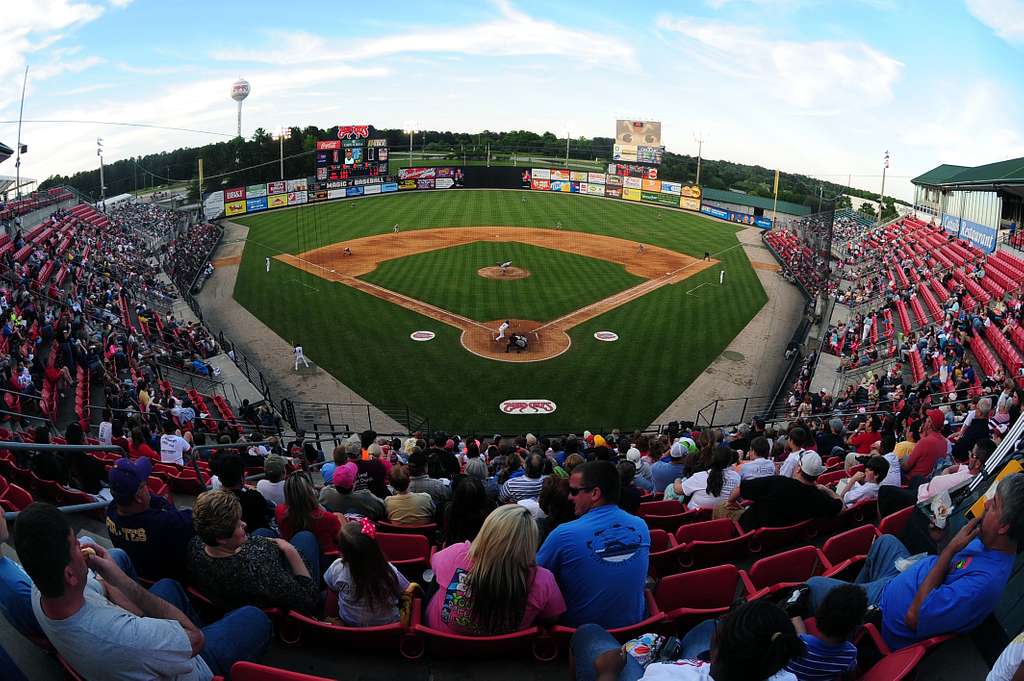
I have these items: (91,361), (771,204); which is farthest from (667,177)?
(91,361)

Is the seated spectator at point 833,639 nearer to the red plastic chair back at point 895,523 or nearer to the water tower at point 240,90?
the red plastic chair back at point 895,523

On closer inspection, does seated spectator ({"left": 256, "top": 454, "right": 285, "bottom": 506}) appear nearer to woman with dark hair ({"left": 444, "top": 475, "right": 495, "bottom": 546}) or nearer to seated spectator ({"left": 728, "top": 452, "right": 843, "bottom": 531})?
woman with dark hair ({"left": 444, "top": 475, "right": 495, "bottom": 546})

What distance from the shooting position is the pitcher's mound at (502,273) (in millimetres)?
38750

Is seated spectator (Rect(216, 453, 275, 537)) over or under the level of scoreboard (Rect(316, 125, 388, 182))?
under

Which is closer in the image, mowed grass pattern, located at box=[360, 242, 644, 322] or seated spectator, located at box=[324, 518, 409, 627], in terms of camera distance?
seated spectator, located at box=[324, 518, 409, 627]

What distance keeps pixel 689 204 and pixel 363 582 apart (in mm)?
72242

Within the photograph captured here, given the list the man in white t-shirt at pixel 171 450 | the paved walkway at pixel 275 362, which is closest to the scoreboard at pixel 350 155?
the paved walkway at pixel 275 362

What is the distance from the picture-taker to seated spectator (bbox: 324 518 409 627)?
435cm

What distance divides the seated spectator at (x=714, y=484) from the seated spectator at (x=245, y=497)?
4692mm

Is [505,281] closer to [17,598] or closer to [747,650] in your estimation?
[17,598]

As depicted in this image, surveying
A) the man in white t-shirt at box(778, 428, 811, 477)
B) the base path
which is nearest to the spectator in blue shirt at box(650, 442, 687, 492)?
the man in white t-shirt at box(778, 428, 811, 477)

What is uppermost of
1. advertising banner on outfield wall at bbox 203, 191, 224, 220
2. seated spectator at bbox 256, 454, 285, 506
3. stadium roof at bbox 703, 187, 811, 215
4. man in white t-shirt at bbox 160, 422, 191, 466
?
stadium roof at bbox 703, 187, 811, 215

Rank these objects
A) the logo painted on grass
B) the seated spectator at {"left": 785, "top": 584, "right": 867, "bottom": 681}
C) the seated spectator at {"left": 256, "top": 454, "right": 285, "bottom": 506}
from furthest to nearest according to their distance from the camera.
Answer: the logo painted on grass, the seated spectator at {"left": 256, "top": 454, "right": 285, "bottom": 506}, the seated spectator at {"left": 785, "top": 584, "right": 867, "bottom": 681}

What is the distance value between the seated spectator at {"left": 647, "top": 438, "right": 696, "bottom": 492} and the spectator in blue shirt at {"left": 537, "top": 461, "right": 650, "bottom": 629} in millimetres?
5249
